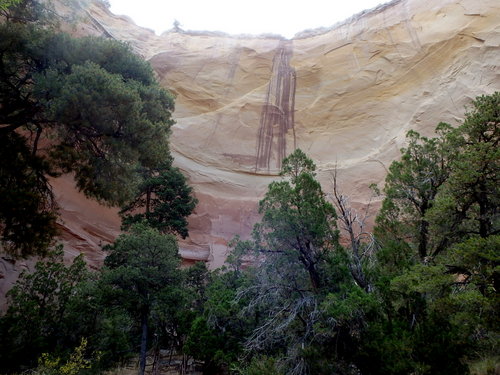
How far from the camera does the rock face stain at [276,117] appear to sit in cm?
2778

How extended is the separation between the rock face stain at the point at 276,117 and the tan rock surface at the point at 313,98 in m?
0.08

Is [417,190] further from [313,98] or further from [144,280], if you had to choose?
[313,98]

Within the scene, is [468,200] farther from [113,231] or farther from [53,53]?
[113,231]

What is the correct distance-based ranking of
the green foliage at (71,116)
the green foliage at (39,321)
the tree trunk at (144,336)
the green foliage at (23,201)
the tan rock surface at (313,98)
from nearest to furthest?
the green foliage at (71,116), the green foliage at (23,201), the green foliage at (39,321), the tree trunk at (144,336), the tan rock surface at (313,98)

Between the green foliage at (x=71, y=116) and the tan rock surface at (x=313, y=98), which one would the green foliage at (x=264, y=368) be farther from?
the tan rock surface at (x=313, y=98)

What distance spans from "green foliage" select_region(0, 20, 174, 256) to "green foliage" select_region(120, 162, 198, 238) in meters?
9.62

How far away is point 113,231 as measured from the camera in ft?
76.6

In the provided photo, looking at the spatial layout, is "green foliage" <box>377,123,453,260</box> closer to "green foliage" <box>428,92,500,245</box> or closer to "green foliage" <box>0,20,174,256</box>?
"green foliage" <box>428,92,500,245</box>

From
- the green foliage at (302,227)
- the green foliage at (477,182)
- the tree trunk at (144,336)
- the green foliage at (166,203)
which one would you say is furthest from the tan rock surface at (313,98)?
the green foliage at (477,182)

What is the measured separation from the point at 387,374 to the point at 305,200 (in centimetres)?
451

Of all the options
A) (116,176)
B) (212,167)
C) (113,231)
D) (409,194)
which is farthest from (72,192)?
(409,194)

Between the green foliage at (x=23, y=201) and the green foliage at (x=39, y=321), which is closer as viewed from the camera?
the green foliage at (x=23, y=201)

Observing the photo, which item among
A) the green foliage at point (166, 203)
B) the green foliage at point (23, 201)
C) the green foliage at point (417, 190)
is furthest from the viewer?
the green foliage at point (166, 203)

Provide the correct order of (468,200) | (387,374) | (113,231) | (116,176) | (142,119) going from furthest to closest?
(113,231)
(116,176)
(142,119)
(468,200)
(387,374)
